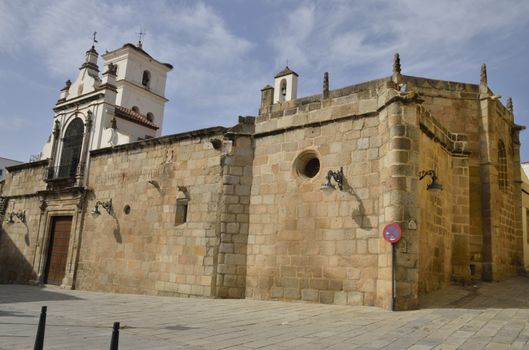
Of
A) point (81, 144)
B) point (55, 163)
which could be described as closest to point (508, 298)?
point (81, 144)

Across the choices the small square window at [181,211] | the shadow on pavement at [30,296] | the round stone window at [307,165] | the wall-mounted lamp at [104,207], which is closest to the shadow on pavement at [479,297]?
the round stone window at [307,165]

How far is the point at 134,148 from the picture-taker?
1459 centimetres

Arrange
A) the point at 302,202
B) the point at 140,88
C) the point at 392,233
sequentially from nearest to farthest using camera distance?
1. the point at 392,233
2. the point at 302,202
3. the point at 140,88

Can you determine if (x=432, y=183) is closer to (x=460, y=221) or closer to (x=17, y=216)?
(x=460, y=221)

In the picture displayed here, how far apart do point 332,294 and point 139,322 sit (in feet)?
13.3

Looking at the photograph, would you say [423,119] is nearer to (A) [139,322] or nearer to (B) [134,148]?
(A) [139,322]

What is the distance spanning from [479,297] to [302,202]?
432cm

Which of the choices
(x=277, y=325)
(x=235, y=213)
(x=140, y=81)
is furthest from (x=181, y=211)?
(x=140, y=81)

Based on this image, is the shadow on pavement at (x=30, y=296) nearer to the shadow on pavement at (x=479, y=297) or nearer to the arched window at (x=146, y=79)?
the shadow on pavement at (x=479, y=297)

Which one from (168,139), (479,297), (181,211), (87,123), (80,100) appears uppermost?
(80,100)

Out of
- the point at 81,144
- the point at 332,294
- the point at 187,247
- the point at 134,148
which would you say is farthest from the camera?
the point at 81,144

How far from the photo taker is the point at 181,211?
12.5m

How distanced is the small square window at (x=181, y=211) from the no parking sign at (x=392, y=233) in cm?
620

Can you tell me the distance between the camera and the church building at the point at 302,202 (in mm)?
8820
